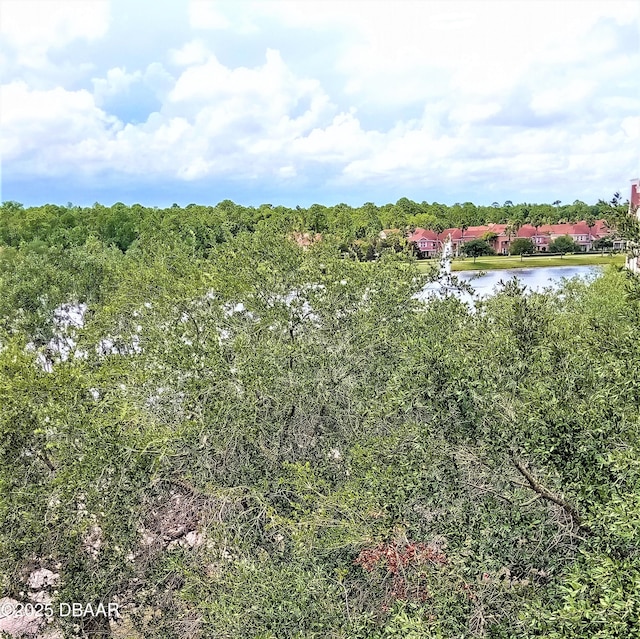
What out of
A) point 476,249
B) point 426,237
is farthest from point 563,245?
point 426,237

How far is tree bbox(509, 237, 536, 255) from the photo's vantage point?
65.2 m

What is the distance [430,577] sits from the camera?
587 centimetres

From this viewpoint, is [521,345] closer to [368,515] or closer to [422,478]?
[422,478]

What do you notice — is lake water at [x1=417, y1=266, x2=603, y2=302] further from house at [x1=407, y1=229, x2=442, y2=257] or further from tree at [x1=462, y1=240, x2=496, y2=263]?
house at [x1=407, y1=229, x2=442, y2=257]

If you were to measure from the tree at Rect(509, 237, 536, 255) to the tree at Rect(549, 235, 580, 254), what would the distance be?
10.9 ft

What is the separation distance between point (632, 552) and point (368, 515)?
8.87ft

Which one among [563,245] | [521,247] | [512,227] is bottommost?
[521,247]

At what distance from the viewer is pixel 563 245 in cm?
6681

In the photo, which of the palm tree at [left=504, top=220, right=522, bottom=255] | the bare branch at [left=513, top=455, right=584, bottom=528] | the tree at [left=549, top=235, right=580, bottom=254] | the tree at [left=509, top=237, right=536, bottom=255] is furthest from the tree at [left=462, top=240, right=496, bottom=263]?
the bare branch at [left=513, top=455, right=584, bottom=528]

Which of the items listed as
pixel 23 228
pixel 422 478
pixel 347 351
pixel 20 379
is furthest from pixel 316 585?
pixel 23 228

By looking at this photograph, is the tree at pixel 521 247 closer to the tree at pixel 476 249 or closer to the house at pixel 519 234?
the house at pixel 519 234

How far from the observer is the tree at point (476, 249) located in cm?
6200

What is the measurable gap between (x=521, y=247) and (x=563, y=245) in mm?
5400

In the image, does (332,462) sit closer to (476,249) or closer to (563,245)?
(476,249)
